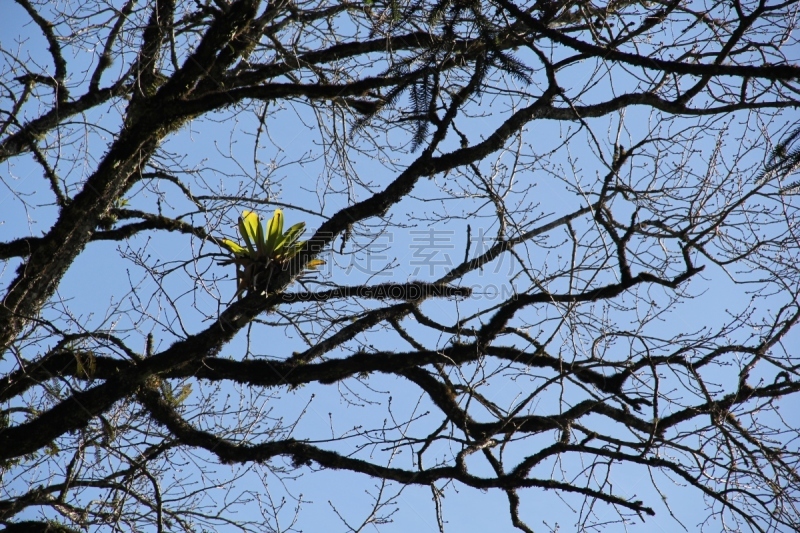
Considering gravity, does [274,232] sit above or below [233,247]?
above

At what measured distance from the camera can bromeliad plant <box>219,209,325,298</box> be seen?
4.22 metres

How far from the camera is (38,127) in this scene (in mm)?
5137

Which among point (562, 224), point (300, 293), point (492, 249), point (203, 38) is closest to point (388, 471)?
point (300, 293)

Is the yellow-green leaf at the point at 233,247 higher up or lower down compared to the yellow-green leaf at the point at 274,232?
lower down

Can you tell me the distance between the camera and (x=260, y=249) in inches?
171

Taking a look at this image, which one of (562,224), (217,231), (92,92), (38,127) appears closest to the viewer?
(562,224)

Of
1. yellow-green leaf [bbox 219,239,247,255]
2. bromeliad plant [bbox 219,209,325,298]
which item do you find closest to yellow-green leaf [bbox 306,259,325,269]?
bromeliad plant [bbox 219,209,325,298]

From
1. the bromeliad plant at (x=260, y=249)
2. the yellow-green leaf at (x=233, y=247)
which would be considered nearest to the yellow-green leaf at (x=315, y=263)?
the bromeliad plant at (x=260, y=249)

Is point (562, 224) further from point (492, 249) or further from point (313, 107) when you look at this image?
point (313, 107)

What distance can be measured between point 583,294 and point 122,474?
3.28m

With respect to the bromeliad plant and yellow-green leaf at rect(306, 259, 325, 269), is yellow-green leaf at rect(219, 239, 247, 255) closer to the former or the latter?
the bromeliad plant

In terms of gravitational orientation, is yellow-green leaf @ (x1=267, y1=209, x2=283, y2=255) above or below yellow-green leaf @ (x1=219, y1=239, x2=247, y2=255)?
above

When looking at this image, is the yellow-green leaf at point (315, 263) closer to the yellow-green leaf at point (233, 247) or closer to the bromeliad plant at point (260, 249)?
the bromeliad plant at point (260, 249)

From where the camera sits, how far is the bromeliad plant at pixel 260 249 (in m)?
4.22
